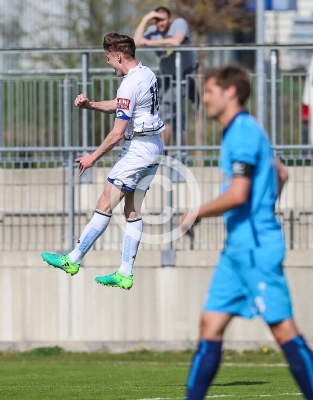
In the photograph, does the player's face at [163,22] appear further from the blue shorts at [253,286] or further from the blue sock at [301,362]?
the blue sock at [301,362]

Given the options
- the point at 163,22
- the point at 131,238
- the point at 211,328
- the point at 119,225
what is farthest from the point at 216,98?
the point at 163,22

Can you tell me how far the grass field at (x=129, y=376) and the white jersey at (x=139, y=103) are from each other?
8.02ft

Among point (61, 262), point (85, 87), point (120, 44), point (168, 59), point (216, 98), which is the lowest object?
point (61, 262)

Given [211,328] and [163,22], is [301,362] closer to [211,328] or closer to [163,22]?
[211,328]

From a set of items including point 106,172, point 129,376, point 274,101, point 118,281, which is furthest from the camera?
point 106,172

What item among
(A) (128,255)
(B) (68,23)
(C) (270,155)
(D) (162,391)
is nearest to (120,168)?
(A) (128,255)

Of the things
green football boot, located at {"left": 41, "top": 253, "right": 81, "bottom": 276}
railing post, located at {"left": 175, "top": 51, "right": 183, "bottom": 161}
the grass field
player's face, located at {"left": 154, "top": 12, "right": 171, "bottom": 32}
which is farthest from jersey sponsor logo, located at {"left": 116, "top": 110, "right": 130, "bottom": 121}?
player's face, located at {"left": 154, "top": 12, "right": 171, "bottom": 32}

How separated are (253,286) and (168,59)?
8777 mm

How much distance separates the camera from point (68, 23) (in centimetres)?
2689

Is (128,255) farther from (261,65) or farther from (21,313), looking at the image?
(261,65)

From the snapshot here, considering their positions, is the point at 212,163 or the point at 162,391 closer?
the point at 162,391

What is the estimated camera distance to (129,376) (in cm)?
1173

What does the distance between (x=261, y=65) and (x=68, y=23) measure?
1258 cm

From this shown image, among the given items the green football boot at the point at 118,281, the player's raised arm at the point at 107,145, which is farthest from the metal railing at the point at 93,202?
the player's raised arm at the point at 107,145
